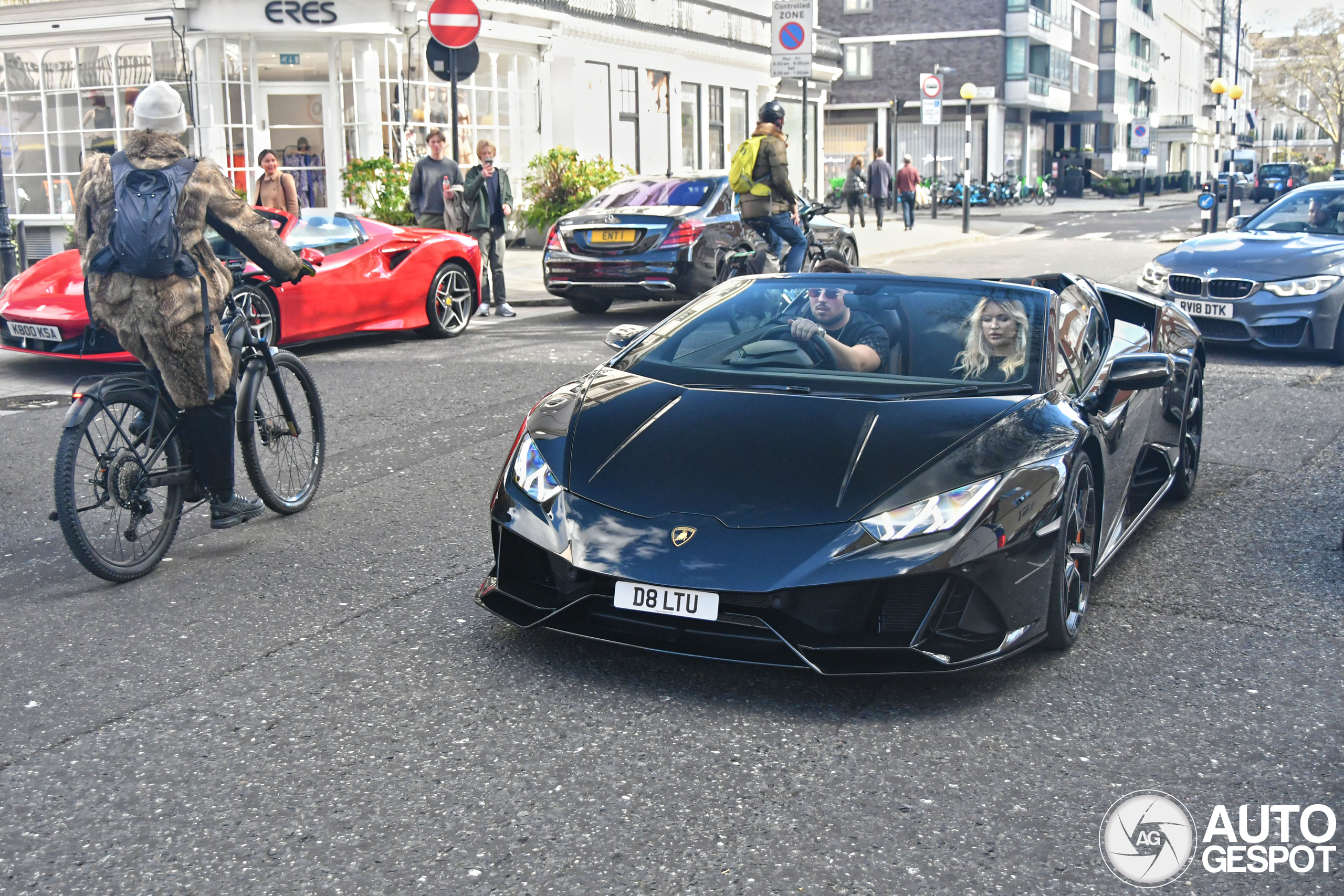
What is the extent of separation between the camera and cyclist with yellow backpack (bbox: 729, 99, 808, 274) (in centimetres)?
1345

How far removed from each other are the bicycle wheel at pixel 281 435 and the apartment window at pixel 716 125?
87.5ft

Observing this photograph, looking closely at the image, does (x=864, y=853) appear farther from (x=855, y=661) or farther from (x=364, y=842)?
(x=364, y=842)

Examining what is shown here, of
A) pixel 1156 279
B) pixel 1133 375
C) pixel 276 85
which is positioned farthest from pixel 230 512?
pixel 276 85

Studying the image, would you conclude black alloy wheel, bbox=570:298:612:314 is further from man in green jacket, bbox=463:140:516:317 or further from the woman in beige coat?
the woman in beige coat

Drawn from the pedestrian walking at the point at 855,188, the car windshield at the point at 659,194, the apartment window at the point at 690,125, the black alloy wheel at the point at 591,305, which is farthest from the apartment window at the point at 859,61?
the black alloy wheel at the point at 591,305

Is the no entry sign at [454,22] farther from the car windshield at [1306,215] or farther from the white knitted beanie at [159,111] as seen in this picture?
the white knitted beanie at [159,111]

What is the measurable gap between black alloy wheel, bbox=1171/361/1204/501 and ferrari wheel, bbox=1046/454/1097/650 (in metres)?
1.79

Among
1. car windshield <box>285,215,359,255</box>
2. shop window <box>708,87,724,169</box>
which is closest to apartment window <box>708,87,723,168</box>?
shop window <box>708,87,724,169</box>

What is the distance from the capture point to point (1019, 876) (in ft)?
9.43

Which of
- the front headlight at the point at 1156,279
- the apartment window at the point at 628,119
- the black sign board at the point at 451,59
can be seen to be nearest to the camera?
the front headlight at the point at 1156,279

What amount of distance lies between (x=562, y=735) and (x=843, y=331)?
6.66 ft

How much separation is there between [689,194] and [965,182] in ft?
56.9

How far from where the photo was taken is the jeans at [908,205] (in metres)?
32.6

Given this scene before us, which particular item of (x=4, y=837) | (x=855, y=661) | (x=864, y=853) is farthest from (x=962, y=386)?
(x=4, y=837)
